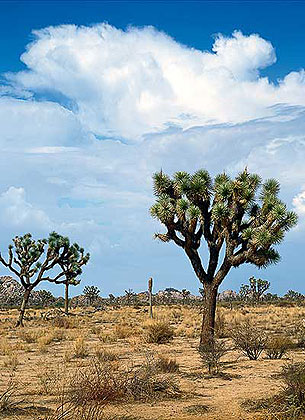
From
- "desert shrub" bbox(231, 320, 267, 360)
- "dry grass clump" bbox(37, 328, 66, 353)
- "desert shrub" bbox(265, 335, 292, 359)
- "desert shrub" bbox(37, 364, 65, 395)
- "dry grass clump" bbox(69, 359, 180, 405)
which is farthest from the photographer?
"dry grass clump" bbox(37, 328, 66, 353)

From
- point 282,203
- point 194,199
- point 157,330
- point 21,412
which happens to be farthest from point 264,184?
point 21,412

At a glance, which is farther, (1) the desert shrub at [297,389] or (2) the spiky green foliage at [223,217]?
(2) the spiky green foliage at [223,217]

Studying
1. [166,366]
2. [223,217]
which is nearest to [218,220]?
[223,217]

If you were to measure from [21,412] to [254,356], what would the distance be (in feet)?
27.2

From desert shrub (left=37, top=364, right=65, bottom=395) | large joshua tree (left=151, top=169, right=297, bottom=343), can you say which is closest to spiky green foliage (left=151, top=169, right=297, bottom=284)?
large joshua tree (left=151, top=169, right=297, bottom=343)

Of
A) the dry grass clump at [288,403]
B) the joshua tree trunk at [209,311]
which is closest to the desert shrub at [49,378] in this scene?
the dry grass clump at [288,403]

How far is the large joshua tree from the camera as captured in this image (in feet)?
55.5

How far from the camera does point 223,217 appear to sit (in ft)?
55.6

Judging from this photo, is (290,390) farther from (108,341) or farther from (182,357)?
(108,341)

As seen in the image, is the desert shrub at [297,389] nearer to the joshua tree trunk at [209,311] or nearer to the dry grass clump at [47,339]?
the joshua tree trunk at [209,311]

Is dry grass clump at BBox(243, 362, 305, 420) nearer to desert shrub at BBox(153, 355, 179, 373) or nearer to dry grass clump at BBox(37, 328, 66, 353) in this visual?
desert shrub at BBox(153, 355, 179, 373)

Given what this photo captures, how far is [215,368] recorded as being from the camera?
1397 cm

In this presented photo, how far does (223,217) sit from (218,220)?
0.23 meters

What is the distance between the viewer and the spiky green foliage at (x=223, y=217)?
665 inches
